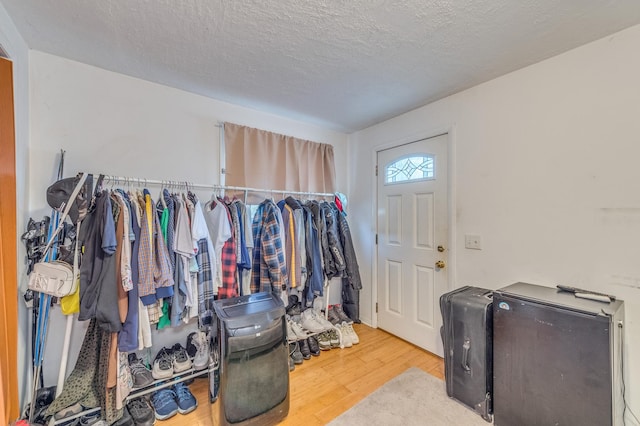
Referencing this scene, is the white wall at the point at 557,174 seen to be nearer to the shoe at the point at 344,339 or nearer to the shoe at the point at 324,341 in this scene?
the shoe at the point at 344,339

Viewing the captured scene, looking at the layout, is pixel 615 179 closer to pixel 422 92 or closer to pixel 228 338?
pixel 422 92

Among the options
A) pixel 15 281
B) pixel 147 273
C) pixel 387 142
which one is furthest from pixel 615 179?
pixel 15 281

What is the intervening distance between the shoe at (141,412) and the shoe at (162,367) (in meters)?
0.16

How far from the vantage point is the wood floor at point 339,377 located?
5.72ft

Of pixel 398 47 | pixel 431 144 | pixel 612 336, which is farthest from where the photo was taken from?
pixel 431 144

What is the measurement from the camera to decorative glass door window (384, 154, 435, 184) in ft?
8.33

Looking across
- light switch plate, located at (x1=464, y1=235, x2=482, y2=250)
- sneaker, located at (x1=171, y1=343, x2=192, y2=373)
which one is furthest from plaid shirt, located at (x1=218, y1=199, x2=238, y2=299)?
light switch plate, located at (x1=464, y1=235, x2=482, y2=250)

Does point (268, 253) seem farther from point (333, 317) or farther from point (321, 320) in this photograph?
point (333, 317)

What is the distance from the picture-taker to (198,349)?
6.77 feet

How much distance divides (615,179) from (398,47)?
4.96 ft

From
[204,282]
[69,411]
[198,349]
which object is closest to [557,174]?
[204,282]

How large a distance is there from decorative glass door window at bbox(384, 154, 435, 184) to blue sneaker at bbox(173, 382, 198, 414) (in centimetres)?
258

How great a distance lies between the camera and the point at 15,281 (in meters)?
1.41

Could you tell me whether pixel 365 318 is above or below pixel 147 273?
below
